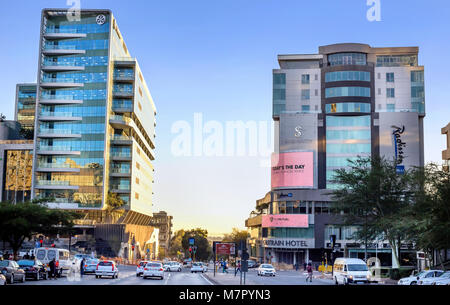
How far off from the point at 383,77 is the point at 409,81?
645 centimetres

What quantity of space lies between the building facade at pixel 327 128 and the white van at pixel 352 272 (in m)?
71.9

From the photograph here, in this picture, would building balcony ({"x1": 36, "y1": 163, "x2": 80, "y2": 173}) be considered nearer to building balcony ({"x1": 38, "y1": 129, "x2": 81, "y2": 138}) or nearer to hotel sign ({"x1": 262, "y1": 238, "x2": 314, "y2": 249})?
building balcony ({"x1": 38, "y1": 129, "x2": 81, "y2": 138})

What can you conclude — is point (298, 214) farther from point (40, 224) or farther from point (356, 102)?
point (40, 224)

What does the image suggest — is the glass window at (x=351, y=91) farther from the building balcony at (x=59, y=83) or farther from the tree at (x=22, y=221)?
the tree at (x=22, y=221)

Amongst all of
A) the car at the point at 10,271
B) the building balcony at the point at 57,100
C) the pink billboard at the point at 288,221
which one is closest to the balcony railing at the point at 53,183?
the building balcony at the point at 57,100

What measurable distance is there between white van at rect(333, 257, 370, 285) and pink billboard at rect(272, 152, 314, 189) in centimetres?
7260

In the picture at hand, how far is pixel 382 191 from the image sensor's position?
59750mm

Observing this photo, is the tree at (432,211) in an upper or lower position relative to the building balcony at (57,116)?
lower

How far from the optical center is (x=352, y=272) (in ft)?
127

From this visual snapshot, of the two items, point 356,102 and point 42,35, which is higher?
point 42,35

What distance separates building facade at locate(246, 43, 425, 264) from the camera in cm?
11362

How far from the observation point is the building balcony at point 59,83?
116m

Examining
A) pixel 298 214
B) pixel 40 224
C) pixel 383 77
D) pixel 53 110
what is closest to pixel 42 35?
pixel 53 110
